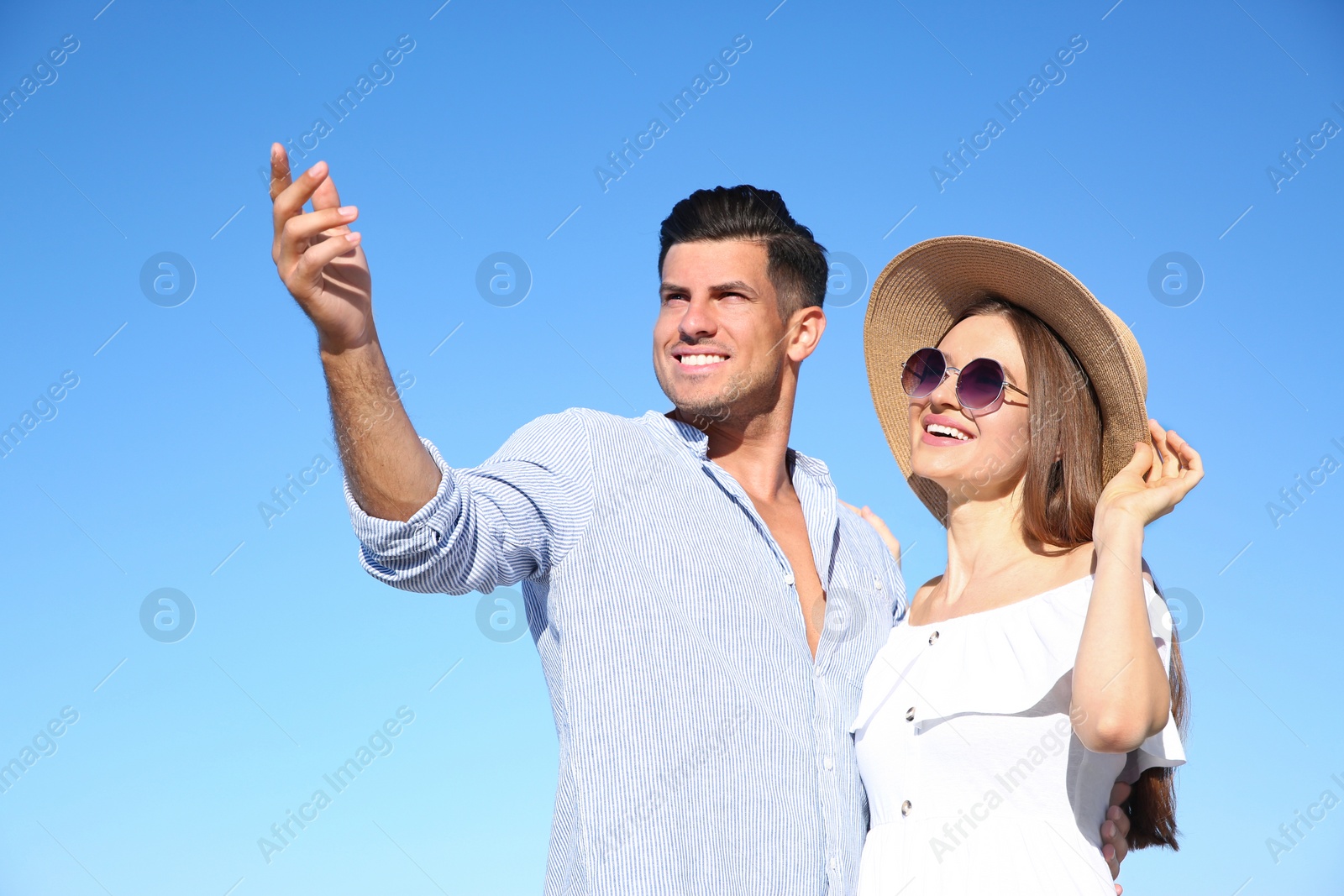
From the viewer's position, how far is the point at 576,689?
3.67 m

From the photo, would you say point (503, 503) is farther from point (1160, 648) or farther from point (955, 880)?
point (1160, 648)

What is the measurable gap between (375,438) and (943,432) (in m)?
2.34

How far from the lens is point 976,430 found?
423cm

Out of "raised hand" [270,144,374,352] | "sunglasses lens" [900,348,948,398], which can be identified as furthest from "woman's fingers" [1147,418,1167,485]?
"raised hand" [270,144,374,352]

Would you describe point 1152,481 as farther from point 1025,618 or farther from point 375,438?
point 375,438

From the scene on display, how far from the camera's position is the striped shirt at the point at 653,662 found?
3463 millimetres

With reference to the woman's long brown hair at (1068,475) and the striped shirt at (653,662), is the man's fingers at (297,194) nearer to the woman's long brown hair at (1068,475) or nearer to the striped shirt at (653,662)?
the striped shirt at (653,662)

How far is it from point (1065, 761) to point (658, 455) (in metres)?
1.86

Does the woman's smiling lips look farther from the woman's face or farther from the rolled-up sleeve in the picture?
the rolled-up sleeve

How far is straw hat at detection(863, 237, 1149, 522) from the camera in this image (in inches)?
162

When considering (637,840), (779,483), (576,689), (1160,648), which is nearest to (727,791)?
(637,840)

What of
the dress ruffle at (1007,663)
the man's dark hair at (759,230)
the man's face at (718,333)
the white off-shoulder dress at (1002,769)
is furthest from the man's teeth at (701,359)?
the white off-shoulder dress at (1002,769)

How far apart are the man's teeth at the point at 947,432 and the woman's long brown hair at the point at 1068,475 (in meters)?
0.25

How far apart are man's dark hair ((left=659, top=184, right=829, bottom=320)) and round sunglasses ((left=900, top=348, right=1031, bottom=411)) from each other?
3.89 ft
